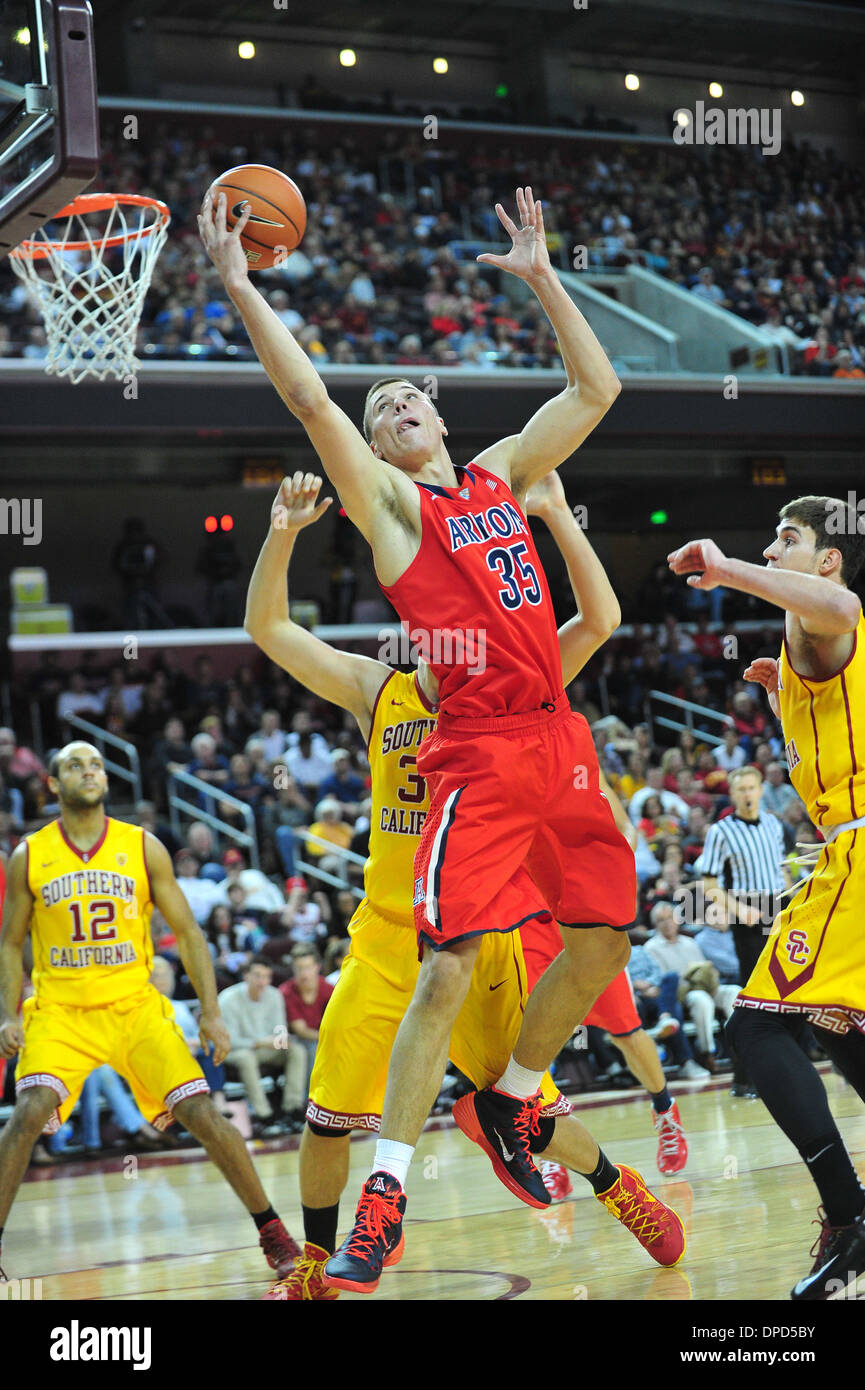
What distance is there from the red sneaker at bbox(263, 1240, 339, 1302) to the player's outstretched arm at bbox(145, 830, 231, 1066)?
858 millimetres

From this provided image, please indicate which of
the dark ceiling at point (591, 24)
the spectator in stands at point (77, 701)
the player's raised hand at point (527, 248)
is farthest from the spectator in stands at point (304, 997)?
the dark ceiling at point (591, 24)

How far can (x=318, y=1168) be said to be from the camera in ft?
15.3

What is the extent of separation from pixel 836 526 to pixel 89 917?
11.1 feet

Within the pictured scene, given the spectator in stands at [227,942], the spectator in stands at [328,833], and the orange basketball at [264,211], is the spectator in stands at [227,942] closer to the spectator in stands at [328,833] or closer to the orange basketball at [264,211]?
the spectator in stands at [328,833]

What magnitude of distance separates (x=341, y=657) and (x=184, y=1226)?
3.11 m

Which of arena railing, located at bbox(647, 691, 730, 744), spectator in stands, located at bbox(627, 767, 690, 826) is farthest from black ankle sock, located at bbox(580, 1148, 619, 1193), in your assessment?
arena railing, located at bbox(647, 691, 730, 744)

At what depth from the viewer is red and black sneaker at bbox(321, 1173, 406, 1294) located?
10.9ft

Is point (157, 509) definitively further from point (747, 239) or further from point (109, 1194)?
point (109, 1194)

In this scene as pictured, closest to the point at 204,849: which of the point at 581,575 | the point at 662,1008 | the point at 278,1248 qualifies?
the point at 662,1008

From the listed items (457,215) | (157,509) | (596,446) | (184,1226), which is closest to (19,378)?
(157,509)

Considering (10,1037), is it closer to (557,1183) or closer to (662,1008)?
(557,1183)

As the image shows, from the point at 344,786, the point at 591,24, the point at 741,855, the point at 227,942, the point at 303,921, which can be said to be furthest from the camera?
the point at 591,24

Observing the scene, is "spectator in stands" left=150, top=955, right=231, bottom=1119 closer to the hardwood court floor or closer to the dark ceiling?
the hardwood court floor

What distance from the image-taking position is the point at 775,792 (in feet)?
42.8
